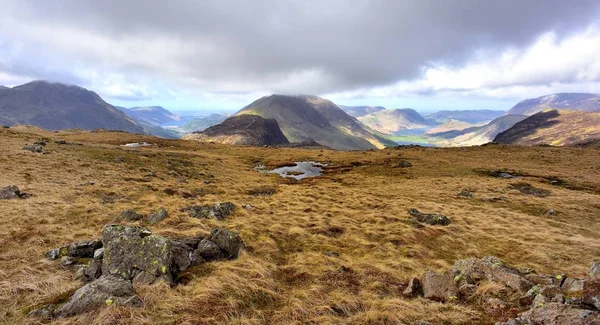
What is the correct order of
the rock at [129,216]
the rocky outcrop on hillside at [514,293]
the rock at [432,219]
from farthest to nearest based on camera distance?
the rock at [432,219]
the rock at [129,216]
the rocky outcrop on hillside at [514,293]

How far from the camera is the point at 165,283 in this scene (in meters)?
8.91

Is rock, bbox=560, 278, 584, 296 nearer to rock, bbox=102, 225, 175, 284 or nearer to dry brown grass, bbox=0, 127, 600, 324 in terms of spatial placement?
dry brown grass, bbox=0, 127, 600, 324

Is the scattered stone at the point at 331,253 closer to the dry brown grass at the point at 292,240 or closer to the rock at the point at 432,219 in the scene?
the dry brown grass at the point at 292,240

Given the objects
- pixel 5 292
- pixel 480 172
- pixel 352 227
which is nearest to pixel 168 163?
pixel 352 227

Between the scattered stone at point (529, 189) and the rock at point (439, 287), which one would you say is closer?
the rock at point (439, 287)

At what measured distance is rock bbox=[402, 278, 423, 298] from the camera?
10.5 meters

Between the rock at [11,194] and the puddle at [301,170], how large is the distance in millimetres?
41498

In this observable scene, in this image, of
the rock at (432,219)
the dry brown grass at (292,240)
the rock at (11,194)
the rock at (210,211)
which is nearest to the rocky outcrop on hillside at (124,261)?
the dry brown grass at (292,240)

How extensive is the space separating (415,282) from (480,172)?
5642cm

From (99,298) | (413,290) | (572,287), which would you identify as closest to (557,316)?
(572,287)

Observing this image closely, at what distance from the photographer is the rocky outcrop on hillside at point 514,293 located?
703cm

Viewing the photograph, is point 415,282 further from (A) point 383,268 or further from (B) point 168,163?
(B) point 168,163

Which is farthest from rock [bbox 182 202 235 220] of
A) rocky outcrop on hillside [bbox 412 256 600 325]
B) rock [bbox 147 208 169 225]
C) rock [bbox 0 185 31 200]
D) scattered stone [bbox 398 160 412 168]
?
scattered stone [bbox 398 160 412 168]

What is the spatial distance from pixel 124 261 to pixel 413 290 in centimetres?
1051
